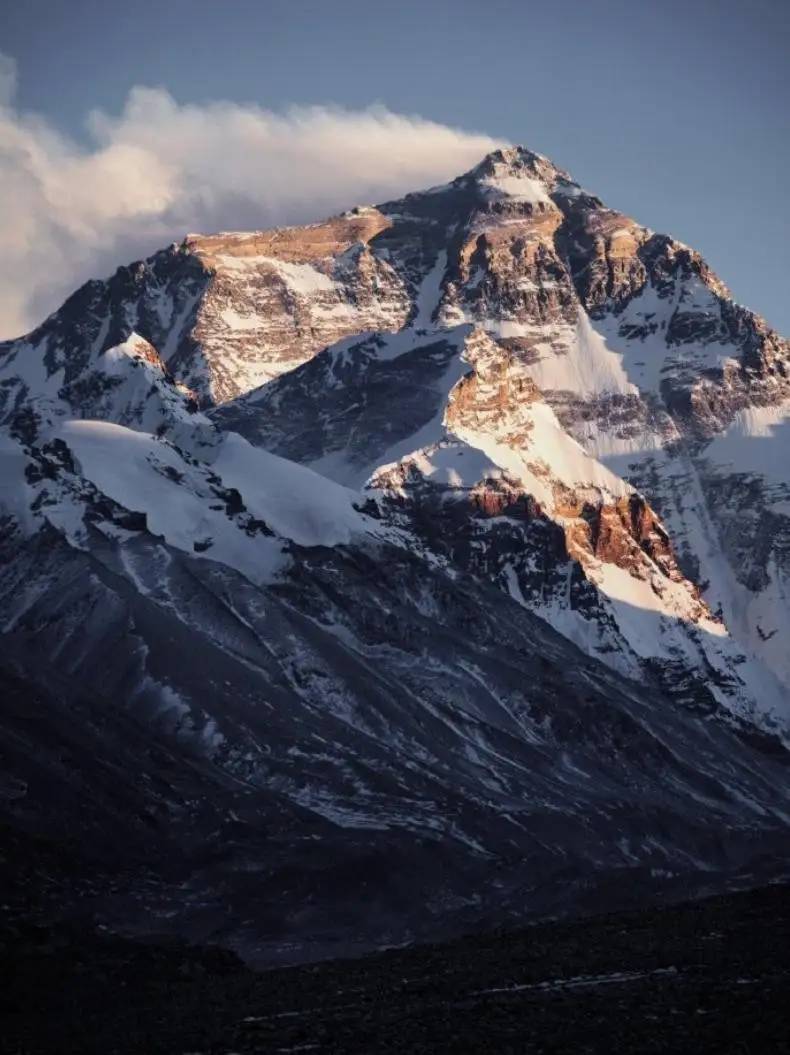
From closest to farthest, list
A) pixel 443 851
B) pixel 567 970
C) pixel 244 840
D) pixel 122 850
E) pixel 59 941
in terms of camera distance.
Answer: pixel 567 970, pixel 59 941, pixel 122 850, pixel 244 840, pixel 443 851

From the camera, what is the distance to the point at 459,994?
69.0 metres

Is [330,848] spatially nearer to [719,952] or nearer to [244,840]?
[244,840]

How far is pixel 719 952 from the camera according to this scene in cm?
7350

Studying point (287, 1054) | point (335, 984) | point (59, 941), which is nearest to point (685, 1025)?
point (287, 1054)

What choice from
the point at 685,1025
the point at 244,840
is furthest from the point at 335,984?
the point at 244,840

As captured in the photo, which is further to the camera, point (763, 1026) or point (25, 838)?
point (25, 838)

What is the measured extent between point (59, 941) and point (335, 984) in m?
19.0

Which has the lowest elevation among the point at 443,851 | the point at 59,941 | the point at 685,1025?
the point at 59,941

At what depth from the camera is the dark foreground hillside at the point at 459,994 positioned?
59969 mm

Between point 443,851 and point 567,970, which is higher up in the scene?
point 443,851

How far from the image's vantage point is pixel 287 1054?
5988cm

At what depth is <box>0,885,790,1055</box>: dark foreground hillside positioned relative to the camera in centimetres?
5997

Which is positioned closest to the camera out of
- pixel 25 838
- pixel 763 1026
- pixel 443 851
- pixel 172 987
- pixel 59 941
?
pixel 763 1026

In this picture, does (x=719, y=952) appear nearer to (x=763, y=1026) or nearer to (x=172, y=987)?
(x=763, y=1026)
